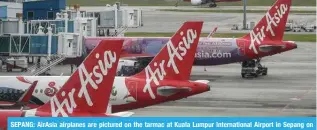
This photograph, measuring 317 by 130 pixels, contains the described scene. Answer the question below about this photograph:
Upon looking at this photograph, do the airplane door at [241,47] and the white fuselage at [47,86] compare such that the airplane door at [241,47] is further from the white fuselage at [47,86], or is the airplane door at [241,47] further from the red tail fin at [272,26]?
the white fuselage at [47,86]

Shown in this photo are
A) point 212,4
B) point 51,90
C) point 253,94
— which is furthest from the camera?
point 212,4

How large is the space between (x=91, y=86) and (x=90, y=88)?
0.24 feet

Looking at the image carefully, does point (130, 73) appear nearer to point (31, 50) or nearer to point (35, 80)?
point (31, 50)

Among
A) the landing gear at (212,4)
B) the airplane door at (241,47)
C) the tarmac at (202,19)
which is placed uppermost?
the airplane door at (241,47)

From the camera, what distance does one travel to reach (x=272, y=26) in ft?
222

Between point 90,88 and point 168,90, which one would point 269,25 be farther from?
point 90,88

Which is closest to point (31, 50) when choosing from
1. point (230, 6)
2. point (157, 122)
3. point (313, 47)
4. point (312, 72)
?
point (312, 72)

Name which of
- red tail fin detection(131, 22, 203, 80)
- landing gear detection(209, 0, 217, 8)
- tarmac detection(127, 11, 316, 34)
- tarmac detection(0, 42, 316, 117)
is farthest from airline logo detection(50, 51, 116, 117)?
landing gear detection(209, 0, 217, 8)

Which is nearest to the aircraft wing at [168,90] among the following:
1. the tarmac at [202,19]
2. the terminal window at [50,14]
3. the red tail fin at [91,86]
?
the red tail fin at [91,86]

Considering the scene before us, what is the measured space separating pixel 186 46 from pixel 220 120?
17560 millimetres

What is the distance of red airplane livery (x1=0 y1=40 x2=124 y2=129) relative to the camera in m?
29.6

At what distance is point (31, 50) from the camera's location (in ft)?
192

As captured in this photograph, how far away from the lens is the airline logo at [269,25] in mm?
67562

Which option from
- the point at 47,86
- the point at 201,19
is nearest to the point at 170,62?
the point at 47,86
